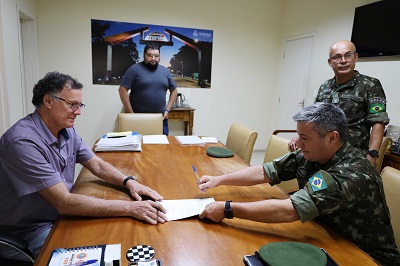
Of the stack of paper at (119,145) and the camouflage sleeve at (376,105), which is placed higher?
the camouflage sleeve at (376,105)

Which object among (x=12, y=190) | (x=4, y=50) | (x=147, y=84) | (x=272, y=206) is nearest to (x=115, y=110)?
(x=147, y=84)

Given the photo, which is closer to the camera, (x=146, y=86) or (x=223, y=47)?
(x=146, y=86)

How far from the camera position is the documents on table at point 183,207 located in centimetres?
116

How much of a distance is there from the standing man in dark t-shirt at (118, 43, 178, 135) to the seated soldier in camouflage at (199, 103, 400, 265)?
2642 millimetres

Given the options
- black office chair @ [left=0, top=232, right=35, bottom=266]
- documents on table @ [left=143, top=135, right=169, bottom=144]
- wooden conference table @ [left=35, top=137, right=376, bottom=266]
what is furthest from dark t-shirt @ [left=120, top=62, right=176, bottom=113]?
black office chair @ [left=0, top=232, right=35, bottom=266]

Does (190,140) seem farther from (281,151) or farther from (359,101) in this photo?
(359,101)

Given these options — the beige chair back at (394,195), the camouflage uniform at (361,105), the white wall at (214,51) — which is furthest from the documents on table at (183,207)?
the white wall at (214,51)

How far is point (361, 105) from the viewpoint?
7.00 ft

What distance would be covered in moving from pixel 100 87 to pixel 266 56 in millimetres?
2898

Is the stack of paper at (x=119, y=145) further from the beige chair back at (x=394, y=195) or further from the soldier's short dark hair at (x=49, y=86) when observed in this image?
the beige chair back at (x=394, y=195)

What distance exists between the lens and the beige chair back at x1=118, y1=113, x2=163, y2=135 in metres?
2.88

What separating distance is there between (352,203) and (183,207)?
2.26ft

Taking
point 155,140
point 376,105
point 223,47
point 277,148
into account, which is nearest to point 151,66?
point 155,140

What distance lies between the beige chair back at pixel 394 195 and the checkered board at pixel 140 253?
1.10 metres
